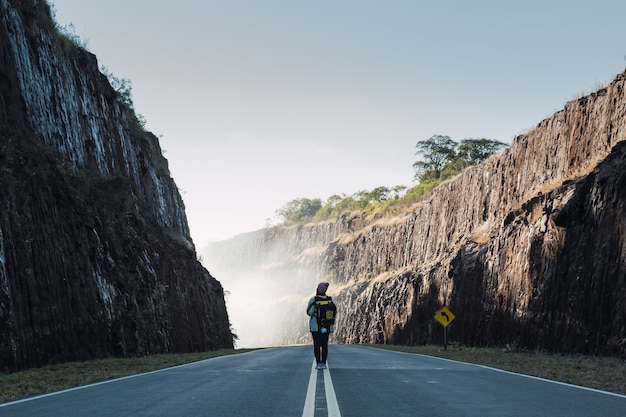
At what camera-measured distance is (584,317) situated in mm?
21438

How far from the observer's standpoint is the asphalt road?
7.91 meters

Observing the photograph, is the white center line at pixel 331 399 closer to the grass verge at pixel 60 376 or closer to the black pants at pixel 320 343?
the black pants at pixel 320 343

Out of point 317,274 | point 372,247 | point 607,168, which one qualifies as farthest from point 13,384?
point 317,274

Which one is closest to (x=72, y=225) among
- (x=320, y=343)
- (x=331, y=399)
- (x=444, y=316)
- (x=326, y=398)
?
(x=320, y=343)

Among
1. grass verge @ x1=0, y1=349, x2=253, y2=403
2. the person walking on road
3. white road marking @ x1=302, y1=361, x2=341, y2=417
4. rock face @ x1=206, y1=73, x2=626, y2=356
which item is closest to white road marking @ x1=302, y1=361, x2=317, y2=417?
white road marking @ x1=302, y1=361, x2=341, y2=417

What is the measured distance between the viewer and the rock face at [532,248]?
69.4ft

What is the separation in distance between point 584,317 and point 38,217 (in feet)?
59.4

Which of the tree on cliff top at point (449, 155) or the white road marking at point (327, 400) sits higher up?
the tree on cliff top at point (449, 155)

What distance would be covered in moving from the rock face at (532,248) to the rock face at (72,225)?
16338 mm

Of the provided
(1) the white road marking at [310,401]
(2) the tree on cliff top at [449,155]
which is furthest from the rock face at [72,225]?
(2) the tree on cliff top at [449,155]

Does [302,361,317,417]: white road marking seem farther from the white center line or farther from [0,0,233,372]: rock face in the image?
[0,0,233,372]: rock face

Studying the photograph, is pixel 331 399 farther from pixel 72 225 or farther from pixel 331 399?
pixel 72 225

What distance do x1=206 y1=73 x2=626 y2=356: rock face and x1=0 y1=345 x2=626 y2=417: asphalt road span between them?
9.68 metres

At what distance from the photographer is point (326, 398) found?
9.22 metres
